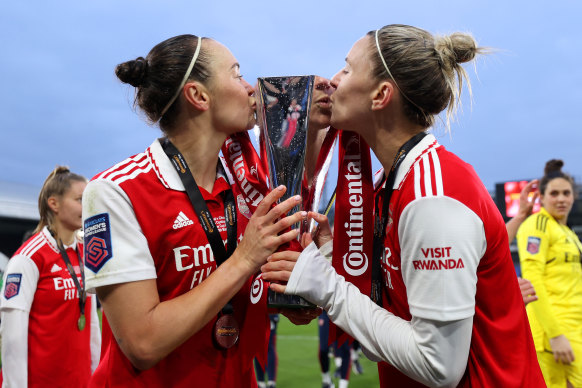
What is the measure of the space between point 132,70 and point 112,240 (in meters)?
0.66

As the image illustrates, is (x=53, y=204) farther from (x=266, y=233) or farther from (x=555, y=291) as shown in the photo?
(x=555, y=291)

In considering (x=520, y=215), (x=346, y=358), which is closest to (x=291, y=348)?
(x=346, y=358)

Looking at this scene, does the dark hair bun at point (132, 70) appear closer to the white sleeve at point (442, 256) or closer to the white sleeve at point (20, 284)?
the white sleeve at point (442, 256)

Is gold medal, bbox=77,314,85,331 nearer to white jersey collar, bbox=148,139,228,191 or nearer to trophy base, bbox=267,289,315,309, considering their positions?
white jersey collar, bbox=148,139,228,191

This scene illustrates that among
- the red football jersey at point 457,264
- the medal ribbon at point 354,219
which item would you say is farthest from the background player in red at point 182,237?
the red football jersey at point 457,264

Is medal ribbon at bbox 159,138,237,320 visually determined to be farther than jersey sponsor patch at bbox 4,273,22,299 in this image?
No

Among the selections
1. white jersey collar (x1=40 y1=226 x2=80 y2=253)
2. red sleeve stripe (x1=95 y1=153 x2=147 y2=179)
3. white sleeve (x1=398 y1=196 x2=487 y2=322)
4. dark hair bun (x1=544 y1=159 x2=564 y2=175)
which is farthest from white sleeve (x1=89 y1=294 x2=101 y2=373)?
dark hair bun (x1=544 y1=159 x2=564 y2=175)

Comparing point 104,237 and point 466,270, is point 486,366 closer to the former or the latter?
point 466,270

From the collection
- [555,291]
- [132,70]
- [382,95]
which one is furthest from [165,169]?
[555,291]

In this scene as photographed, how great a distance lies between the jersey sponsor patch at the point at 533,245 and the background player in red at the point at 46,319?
3.64 meters

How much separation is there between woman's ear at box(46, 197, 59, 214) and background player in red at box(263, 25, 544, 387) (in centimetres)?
286

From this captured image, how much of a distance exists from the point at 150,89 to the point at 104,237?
0.60 meters

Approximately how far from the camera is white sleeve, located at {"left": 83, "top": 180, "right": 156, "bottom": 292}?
156 centimetres

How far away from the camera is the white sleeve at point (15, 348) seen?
10.9 feet
